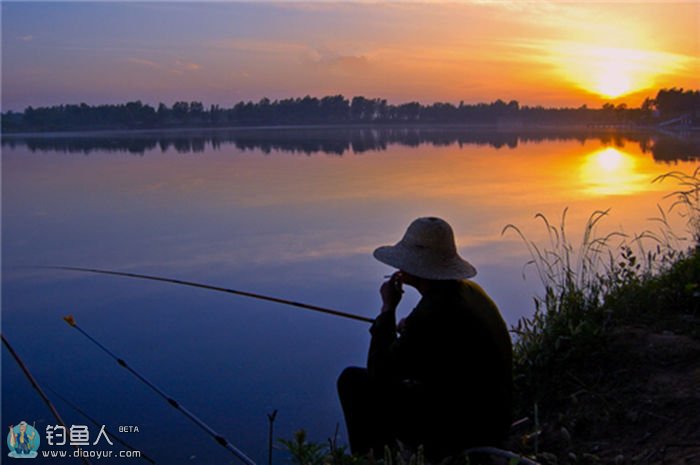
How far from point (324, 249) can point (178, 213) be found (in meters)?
3.44

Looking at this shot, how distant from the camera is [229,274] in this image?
628cm

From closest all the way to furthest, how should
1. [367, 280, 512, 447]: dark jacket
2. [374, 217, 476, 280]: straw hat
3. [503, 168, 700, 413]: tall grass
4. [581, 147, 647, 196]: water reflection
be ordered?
[367, 280, 512, 447]: dark jacket, [374, 217, 476, 280]: straw hat, [503, 168, 700, 413]: tall grass, [581, 147, 647, 196]: water reflection

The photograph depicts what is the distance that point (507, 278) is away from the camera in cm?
589

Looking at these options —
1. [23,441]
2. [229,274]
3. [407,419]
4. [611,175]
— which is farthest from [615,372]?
[611,175]

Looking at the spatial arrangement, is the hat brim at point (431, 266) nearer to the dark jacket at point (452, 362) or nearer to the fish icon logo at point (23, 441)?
the dark jacket at point (452, 362)

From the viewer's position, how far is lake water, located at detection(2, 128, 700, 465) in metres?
3.69

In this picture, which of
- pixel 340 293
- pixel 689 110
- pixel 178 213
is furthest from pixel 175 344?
pixel 689 110

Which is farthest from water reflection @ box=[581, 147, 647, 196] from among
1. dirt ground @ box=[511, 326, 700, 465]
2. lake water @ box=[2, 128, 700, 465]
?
dirt ground @ box=[511, 326, 700, 465]

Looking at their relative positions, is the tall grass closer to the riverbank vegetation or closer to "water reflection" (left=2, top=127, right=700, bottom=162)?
the riverbank vegetation

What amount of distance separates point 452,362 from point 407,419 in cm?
31

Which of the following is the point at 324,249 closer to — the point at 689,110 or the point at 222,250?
the point at 222,250

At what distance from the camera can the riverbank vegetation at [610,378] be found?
233cm

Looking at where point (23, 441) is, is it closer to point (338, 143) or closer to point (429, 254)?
point (429, 254)

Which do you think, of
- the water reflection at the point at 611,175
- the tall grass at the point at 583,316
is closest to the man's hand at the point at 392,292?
the tall grass at the point at 583,316
